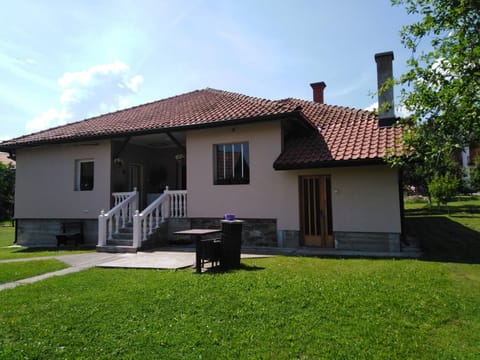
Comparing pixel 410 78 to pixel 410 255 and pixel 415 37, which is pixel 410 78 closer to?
pixel 415 37

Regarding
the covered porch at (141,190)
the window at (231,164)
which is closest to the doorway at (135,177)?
the covered porch at (141,190)

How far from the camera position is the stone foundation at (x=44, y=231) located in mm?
13461

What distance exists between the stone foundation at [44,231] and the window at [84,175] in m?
1.47

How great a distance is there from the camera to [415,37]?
5.85m

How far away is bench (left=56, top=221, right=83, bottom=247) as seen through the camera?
12957 mm

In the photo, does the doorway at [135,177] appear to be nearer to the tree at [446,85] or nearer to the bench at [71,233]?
the bench at [71,233]

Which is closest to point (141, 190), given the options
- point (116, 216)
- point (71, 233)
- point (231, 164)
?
point (71, 233)

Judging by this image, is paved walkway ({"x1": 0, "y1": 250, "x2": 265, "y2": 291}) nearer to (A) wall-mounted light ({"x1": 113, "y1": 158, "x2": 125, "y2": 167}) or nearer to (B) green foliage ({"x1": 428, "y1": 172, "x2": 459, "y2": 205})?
(A) wall-mounted light ({"x1": 113, "y1": 158, "x2": 125, "y2": 167})

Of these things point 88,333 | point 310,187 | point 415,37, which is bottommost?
point 88,333

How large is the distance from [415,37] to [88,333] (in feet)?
22.8

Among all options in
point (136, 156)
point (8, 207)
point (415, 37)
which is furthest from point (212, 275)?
point (8, 207)

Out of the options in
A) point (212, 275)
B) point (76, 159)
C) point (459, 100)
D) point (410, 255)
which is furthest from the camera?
point (76, 159)

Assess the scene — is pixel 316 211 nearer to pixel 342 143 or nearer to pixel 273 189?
pixel 273 189

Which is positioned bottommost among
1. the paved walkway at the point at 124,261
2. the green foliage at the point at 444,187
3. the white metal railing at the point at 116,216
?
the paved walkway at the point at 124,261
